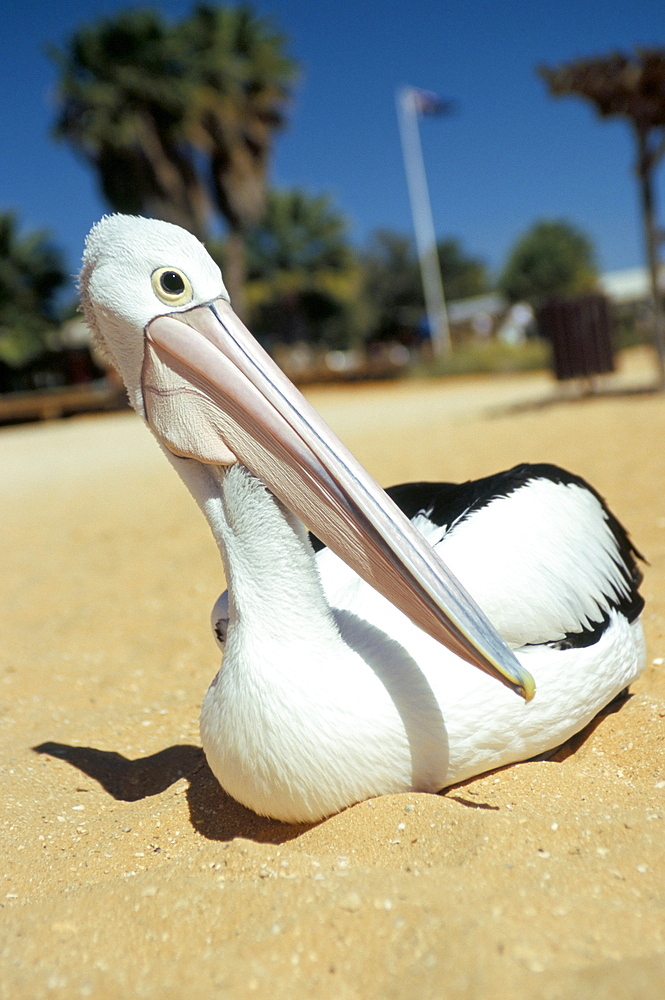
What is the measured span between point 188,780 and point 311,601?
0.89 metres

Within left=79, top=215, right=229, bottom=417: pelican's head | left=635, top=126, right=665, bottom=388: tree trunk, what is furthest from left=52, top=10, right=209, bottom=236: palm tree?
left=79, top=215, right=229, bottom=417: pelican's head

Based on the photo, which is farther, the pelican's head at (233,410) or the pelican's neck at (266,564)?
the pelican's neck at (266,564)

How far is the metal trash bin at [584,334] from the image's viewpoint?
11805 millimetres

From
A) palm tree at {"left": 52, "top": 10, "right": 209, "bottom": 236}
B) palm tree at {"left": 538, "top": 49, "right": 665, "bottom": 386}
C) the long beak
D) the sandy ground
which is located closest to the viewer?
the sandy ground

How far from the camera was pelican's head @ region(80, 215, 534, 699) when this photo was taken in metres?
1.78

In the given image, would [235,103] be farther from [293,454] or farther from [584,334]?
[293,454]

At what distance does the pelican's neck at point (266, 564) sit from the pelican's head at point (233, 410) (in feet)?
0.18

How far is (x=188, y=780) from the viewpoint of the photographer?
255cm

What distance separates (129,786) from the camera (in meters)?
2.66

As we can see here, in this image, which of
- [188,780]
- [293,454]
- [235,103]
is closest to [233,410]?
[293,454]

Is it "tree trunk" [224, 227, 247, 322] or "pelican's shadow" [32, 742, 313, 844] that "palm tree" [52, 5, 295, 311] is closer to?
"tree trunk" [224, 227, 247, 322]

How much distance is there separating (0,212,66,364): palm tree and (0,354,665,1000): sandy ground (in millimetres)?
20244

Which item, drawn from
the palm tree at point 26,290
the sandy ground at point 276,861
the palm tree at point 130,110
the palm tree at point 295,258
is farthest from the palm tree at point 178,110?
the sandy ground at point 276,861

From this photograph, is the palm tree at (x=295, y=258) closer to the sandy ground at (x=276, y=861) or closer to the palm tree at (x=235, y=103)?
the palm tree at (x=235, y=103)
